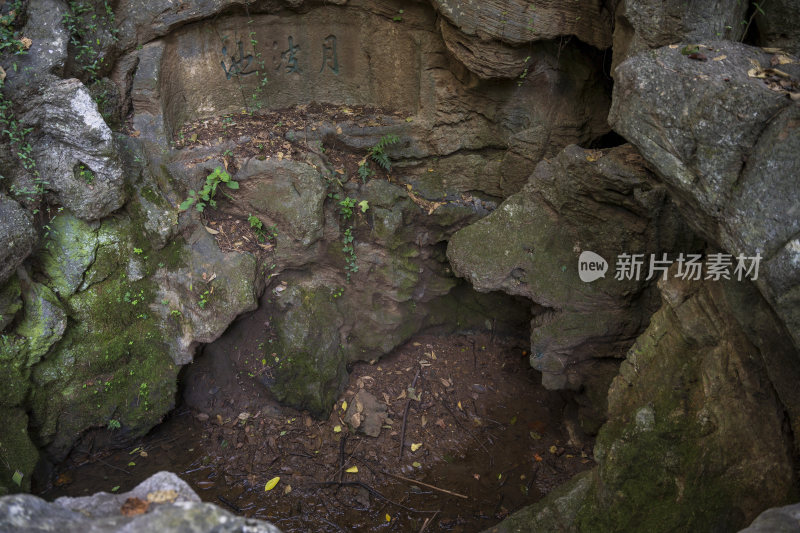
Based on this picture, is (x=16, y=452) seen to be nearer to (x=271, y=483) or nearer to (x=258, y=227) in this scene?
(x=271, y=483)

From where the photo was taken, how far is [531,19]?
19.0ft

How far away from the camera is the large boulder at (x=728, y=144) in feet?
10.1

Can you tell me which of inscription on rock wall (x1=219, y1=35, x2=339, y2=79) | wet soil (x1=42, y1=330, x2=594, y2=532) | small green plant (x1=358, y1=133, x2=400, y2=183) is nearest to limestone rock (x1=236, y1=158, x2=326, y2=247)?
small green plant (x1=358, y1=133, x2=400, y2=183)

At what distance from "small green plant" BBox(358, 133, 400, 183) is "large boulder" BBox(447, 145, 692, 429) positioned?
1414 mm

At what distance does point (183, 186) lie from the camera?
6.14m

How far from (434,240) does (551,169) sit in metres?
1.77

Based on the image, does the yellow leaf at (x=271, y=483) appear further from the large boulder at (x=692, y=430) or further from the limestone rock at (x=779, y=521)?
the limestone rock at (x=779, y=521)

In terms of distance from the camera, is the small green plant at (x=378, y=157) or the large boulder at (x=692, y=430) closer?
the large boulder at (x=692, y=430)

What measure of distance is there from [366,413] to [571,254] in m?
2.94

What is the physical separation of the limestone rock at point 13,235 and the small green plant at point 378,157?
11.5ft

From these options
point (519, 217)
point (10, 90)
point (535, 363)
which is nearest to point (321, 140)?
point (519, 217)

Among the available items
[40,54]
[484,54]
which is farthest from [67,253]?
[484,54]

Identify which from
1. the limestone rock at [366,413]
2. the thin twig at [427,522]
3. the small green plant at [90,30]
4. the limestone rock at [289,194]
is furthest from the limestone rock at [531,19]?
the thin twig at [427,522]

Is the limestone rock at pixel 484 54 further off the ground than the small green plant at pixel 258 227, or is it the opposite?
the limestone rock at pixel 484 54
